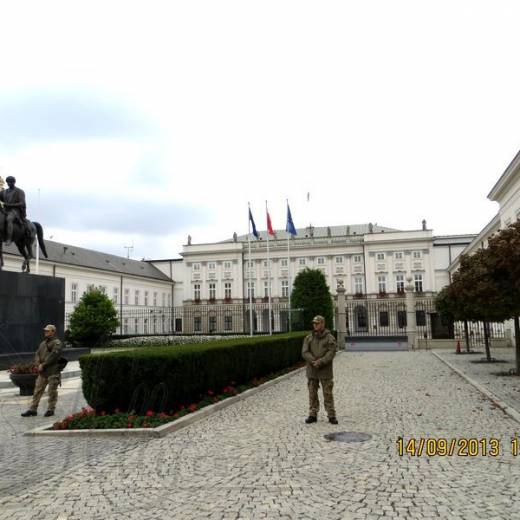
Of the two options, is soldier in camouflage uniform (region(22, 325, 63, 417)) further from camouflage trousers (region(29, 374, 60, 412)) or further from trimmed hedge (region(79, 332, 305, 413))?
trimmed hedge (region(79, 332, 305, 413))

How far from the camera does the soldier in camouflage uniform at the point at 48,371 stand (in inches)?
386

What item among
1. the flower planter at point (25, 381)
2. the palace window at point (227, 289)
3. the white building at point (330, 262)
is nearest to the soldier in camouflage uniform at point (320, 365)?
the flower planter at point (25, 381)

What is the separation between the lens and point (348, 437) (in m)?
7.63

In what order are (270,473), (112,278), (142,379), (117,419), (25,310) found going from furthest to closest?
(112,278)
(25,310)
(142,379)
(117,419)
(270,473)

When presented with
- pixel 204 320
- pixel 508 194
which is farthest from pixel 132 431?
pixel 204 320

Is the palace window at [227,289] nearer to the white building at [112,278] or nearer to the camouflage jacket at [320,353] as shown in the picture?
the white building at [112,278]

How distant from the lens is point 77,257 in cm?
5997

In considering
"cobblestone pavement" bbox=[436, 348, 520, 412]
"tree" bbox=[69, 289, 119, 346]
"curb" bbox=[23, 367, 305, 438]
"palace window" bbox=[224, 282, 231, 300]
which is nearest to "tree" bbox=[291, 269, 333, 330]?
"tree" bbox=[69, 289, 119, 346]

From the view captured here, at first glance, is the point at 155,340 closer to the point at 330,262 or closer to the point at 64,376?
the point at 64,376

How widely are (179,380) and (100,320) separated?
30.0 meters

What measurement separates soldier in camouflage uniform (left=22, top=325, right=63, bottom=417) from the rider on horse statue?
806cm

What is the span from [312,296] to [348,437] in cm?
3155

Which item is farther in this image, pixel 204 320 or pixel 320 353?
pixel 204 320

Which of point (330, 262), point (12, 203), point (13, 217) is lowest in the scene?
point (13, 217)
